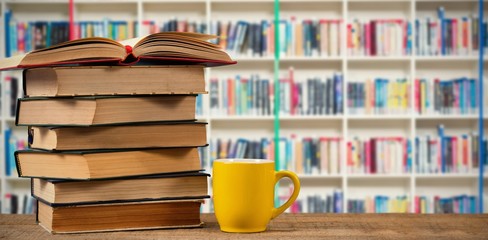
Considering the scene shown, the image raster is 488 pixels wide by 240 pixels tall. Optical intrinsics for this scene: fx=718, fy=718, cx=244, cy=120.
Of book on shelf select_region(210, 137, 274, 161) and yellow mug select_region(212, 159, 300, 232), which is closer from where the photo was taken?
yellow mug select_region(212, 159, 300, 232)

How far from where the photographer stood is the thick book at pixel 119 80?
3.22 feet

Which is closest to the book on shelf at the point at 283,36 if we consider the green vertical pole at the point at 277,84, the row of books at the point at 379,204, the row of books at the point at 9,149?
the green vertical pole at the point at 277,84

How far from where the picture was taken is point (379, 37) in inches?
159

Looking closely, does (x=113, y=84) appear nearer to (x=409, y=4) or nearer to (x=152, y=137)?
(x=152, y=137)

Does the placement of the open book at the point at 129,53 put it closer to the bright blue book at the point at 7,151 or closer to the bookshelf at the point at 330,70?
the bookshelf at the point at 330,70

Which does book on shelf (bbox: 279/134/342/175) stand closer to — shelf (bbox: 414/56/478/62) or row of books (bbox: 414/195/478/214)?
row of books (bbox: 414/195/478/214)

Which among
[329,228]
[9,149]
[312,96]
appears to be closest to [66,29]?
[9,149]

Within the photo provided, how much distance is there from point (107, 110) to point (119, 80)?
0.05 metres

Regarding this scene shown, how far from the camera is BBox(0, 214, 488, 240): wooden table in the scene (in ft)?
3.17

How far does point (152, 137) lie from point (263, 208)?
19cm

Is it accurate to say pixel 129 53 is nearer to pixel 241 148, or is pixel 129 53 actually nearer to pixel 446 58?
pixel 241 148

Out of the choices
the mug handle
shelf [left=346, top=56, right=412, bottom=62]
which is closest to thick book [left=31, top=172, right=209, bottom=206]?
the mug handle

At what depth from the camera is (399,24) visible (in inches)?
159

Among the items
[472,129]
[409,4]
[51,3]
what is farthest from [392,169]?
[51,3]
